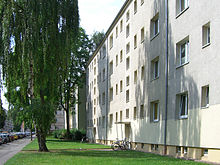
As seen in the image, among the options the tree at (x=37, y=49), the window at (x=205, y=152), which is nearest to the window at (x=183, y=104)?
the window at (x=205, y=152)

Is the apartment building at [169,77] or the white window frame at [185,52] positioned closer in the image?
the apartment building at [169,77]

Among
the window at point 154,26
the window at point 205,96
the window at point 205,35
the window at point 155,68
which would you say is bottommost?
the window at point 205,96

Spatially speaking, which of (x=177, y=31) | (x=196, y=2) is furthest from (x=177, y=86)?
(x=196, y=2)

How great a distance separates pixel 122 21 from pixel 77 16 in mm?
12073

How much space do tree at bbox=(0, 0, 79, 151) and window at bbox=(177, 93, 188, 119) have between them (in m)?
7.74

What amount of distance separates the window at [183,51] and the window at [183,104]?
173 cm

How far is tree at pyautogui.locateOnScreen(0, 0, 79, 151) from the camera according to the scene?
19.1 metres

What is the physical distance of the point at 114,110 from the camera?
34.3 metres

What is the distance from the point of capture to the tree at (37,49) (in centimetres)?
1914

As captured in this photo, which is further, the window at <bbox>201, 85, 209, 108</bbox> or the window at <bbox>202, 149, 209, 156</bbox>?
the window at <bbox>201, 85, 209, 108</bbox>

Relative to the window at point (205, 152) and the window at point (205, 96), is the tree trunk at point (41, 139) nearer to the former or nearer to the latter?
the window at point (205, 152)

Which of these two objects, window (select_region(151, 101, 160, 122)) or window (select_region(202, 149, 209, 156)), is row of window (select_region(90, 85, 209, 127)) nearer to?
window (select_region(151, 101, 160, 122))

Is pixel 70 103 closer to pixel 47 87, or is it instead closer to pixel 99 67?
pixel 99 67

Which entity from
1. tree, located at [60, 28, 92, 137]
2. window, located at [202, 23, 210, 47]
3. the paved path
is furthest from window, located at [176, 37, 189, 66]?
tree, located at [60, 28, 92, 137]
